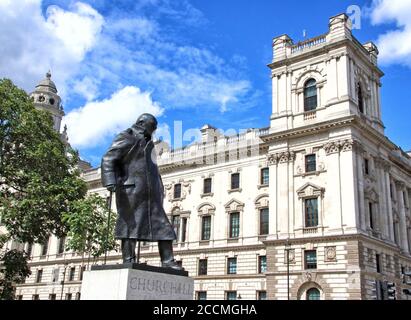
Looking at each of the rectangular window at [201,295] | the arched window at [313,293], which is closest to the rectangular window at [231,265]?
the rectangular window at [201,295]

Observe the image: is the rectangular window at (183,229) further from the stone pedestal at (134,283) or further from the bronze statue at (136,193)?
the stone pedestal at (134,283)

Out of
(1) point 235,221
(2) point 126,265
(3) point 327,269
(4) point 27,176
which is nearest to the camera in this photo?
(2) point 126,265

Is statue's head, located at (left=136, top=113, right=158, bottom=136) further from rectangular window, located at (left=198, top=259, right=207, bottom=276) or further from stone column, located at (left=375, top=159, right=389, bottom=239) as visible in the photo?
rectangular window, located at (left=198, top=259, right=207, bottom=276)

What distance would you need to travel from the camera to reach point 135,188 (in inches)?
375

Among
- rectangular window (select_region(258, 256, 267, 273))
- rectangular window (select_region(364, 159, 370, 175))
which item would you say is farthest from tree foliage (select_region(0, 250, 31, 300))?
rectangular window (select_region(364, 159, 370, 175))

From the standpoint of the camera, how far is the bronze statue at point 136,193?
9.33m

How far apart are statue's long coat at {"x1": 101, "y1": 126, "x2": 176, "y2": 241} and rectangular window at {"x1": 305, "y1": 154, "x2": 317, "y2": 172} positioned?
29208 millimetres

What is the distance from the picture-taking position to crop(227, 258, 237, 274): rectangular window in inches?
1623

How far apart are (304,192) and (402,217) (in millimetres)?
11204

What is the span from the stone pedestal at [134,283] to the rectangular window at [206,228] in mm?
35095

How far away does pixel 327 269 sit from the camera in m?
34.0
